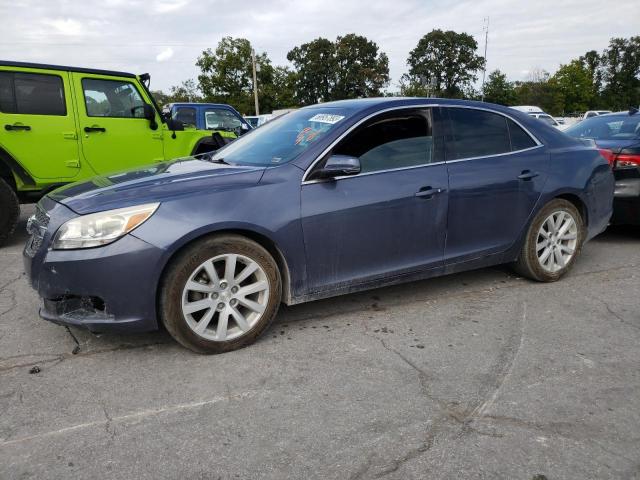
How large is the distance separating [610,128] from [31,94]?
690 cm

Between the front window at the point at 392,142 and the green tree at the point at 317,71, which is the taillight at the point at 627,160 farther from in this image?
the green tree at the point at 317,71

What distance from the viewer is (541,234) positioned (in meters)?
4.45

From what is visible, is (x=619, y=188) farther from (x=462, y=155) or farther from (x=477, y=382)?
(x=477, y=382)

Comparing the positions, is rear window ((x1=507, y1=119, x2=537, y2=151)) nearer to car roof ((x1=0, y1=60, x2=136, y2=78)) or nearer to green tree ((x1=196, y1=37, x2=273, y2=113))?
car roof ((x1=0, y1=60, x2=136, y2=78))

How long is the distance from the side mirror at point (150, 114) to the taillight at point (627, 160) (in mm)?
5657

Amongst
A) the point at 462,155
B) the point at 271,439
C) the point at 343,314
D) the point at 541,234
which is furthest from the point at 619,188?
the point at 271,439

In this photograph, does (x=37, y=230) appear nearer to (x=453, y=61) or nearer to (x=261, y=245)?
(x=261, y=245)

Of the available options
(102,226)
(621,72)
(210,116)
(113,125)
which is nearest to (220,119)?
(210,116)

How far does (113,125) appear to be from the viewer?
21.9ft

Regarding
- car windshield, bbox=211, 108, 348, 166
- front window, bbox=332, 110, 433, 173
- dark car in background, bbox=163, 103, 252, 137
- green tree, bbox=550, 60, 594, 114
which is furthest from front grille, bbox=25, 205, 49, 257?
green tree, bbox=550, 60, 594, 114

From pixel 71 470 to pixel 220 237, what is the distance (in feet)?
4.80

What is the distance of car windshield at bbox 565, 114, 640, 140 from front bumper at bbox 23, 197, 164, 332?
5.57m

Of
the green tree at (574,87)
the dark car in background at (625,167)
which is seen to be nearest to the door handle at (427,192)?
the dark car in background at (625,167)

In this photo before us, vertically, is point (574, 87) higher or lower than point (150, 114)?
higher
